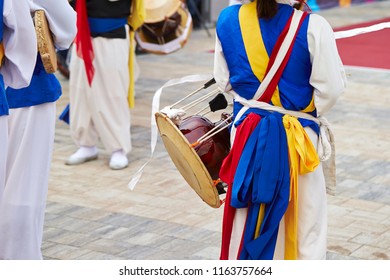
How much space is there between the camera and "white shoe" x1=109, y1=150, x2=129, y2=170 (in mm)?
6883

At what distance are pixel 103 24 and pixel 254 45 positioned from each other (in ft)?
9.66

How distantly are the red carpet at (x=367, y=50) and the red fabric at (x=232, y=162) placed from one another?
303 inches

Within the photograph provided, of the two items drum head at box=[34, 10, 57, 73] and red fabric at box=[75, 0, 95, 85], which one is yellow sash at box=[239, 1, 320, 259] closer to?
drum head at box=[34, 10, 57, 73]

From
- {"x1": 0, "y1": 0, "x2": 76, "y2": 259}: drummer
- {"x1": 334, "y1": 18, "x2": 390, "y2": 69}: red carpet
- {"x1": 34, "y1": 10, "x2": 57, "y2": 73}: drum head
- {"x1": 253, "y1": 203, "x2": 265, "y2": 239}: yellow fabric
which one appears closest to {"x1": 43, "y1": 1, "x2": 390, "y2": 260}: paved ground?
{"x1": 0, "y1": 0, "x2": 76, "y2": 259}: drummer

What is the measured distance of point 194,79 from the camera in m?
4.32

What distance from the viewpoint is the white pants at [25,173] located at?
179 inches

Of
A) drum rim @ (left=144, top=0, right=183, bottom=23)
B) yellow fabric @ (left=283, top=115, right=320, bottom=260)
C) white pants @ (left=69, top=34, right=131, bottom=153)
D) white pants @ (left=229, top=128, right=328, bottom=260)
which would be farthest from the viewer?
drum rim @ (left=144, top=0, right=183, bottom=23)

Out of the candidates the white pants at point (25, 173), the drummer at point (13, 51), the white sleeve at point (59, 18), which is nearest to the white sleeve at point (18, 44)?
the drummer at point (13, 51)

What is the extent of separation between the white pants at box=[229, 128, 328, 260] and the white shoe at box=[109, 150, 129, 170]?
2.92m

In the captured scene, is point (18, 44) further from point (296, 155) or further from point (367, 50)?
point (367, 50)

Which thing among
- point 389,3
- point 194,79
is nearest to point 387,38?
point 389,3

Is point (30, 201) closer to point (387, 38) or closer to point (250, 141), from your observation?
point (250, 141)

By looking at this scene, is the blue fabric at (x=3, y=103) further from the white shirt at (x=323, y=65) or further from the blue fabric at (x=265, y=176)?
the white shirt at (x=323, y=65)
